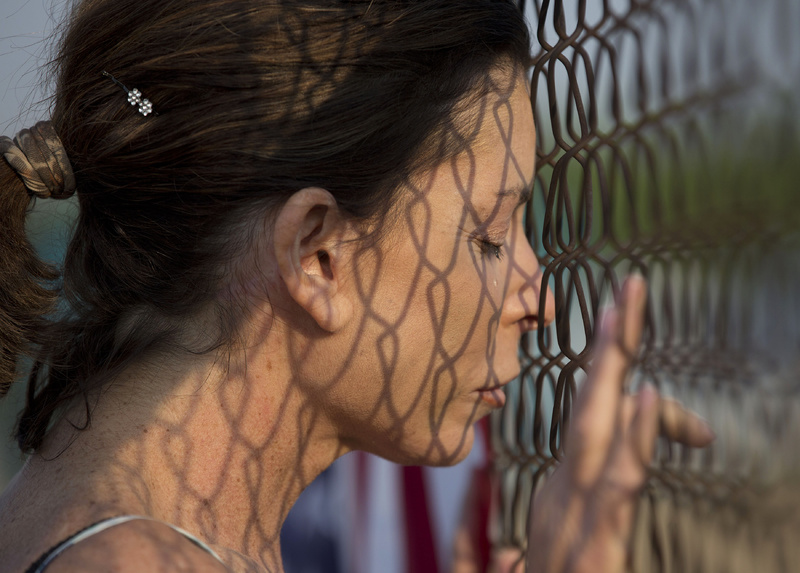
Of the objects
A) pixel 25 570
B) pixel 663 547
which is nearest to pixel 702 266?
pixel 663 547

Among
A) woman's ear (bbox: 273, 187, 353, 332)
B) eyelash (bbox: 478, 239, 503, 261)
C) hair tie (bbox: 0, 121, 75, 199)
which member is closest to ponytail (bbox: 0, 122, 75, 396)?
hair tie (bbox: 0, 121, 75, 199)

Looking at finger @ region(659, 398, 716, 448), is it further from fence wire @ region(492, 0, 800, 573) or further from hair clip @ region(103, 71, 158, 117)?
hair clip @ region(103, 71, 158, 117)

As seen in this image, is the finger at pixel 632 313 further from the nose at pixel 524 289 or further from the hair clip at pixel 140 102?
the hair clip at pixel 140 102

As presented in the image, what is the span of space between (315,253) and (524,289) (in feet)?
1.22

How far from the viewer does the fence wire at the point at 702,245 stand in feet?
1.94

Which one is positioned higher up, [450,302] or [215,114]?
[215,114]

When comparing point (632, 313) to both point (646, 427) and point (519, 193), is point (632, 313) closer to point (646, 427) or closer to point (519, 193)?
point (646, 427)

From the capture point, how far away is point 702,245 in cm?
79

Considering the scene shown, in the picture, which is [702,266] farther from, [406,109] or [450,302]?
[406,109]

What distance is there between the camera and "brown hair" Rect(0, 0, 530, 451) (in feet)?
3.46

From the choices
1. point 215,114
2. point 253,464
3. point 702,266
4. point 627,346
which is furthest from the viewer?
point 253,464

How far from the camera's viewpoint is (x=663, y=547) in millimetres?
928

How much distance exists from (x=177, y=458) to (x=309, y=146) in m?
0.48

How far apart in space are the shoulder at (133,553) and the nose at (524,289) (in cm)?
61
